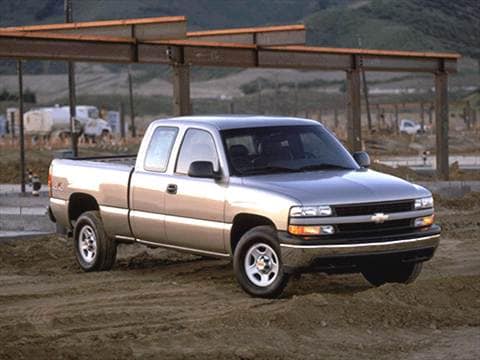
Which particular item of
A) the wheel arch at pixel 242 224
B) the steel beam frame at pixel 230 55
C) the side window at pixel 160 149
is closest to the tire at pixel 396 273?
the wheel arch at pixel 242 224

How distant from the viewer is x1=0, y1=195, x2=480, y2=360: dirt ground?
9852mm

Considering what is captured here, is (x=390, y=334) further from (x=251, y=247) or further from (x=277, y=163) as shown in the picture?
(x=277, y=163)

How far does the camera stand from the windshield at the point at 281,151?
1346 cm

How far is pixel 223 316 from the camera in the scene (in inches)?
443

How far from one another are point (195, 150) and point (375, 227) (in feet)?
8.01

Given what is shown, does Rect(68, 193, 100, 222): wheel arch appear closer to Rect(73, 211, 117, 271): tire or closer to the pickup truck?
the pickup truck

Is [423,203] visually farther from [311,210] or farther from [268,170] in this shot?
[268,170]

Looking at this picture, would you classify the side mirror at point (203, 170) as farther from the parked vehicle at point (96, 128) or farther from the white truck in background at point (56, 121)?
the white truck in background at point (56, 121)

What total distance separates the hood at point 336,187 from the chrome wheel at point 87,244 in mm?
2899

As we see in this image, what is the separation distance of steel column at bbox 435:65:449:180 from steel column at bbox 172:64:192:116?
28.8 ft

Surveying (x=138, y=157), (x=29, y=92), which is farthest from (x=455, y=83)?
(x=138, y=157)

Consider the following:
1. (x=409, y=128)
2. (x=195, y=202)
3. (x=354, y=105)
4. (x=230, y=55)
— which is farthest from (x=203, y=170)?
(x=409, y=128)

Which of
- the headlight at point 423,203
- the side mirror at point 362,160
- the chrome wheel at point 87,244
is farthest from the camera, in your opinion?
the chrome wheel at point 87,244

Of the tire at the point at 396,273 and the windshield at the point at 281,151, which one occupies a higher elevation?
the windshield at the point at 281,151
